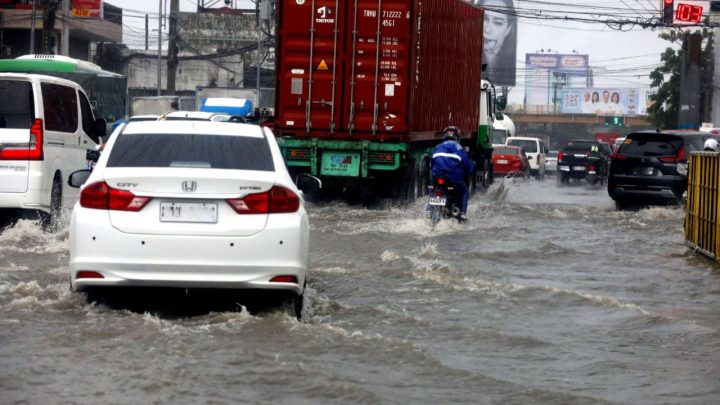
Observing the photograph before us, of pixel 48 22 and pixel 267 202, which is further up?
pixel 48 22

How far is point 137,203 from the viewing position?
28.7 feet

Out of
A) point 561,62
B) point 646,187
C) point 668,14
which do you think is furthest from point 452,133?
point 561,62

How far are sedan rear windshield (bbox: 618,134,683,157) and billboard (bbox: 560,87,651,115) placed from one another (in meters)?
109

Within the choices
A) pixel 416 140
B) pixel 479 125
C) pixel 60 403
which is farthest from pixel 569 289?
pixel 479 125

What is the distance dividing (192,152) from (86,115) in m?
7.64

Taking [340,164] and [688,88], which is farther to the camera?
[688,88]

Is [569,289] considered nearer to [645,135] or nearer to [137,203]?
[137,203]

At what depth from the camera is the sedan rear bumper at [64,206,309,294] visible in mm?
8711

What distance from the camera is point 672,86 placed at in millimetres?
80125

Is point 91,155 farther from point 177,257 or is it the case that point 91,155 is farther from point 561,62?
point 561,62

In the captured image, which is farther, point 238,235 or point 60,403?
point 238,235

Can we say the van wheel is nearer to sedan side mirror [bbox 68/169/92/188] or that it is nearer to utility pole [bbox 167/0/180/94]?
sedan side mirror [bbox 68/169/92/188]

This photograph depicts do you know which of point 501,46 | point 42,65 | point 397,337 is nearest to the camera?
point 397,337

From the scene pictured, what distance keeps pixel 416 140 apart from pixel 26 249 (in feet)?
30.5
